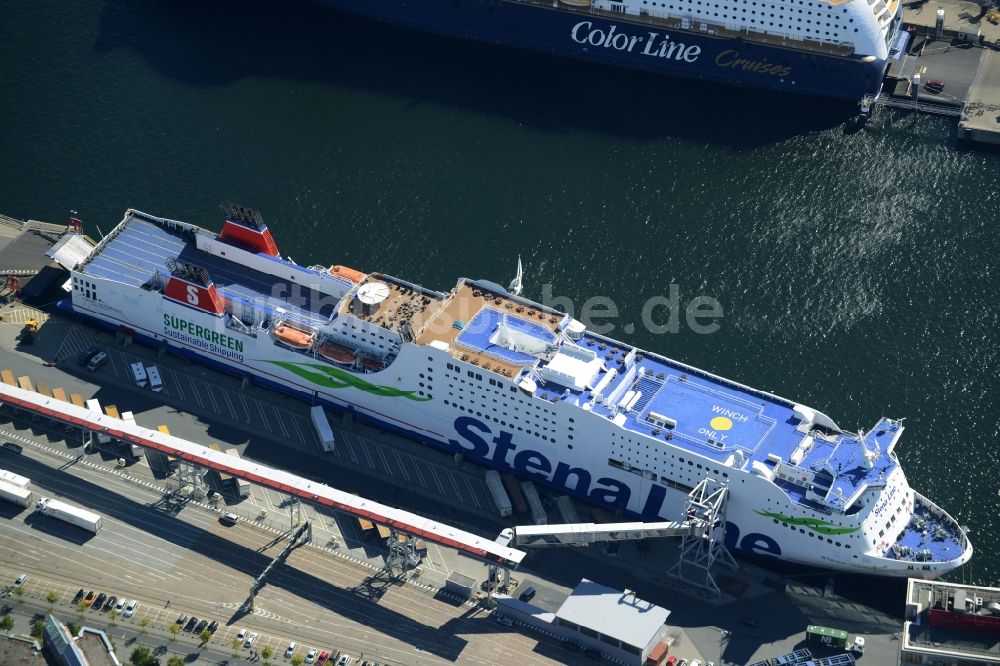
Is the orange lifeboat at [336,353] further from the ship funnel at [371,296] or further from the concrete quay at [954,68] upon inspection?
the concrete quay at [954,68]

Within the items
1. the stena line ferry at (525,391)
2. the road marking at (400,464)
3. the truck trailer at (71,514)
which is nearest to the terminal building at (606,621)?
the stena line ferry at (525,391)

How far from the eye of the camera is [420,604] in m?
122

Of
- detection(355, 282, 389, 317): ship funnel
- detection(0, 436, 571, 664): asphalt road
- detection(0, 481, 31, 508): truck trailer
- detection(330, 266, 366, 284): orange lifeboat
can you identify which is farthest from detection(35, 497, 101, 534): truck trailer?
detection(330, 266, 366, 284): orange lifeboat

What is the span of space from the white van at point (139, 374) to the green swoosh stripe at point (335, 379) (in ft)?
35.8

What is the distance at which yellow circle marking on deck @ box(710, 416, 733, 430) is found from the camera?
409 feet

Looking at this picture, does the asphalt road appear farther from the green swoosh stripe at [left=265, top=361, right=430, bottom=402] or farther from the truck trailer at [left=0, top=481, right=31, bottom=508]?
the green swoosh stripe at [left=265, top=361, right=430, bottom=402]

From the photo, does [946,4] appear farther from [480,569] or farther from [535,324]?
[480,569]

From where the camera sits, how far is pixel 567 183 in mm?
157250

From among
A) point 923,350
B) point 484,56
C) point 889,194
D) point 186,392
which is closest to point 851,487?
point 923,350

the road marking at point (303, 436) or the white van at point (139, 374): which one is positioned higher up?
the white van at point (139, 374)

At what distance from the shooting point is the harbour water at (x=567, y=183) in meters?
140

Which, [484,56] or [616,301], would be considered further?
[484,56]

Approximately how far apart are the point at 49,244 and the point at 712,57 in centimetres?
6621

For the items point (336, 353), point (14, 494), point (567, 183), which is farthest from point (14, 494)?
point (567, 183)
